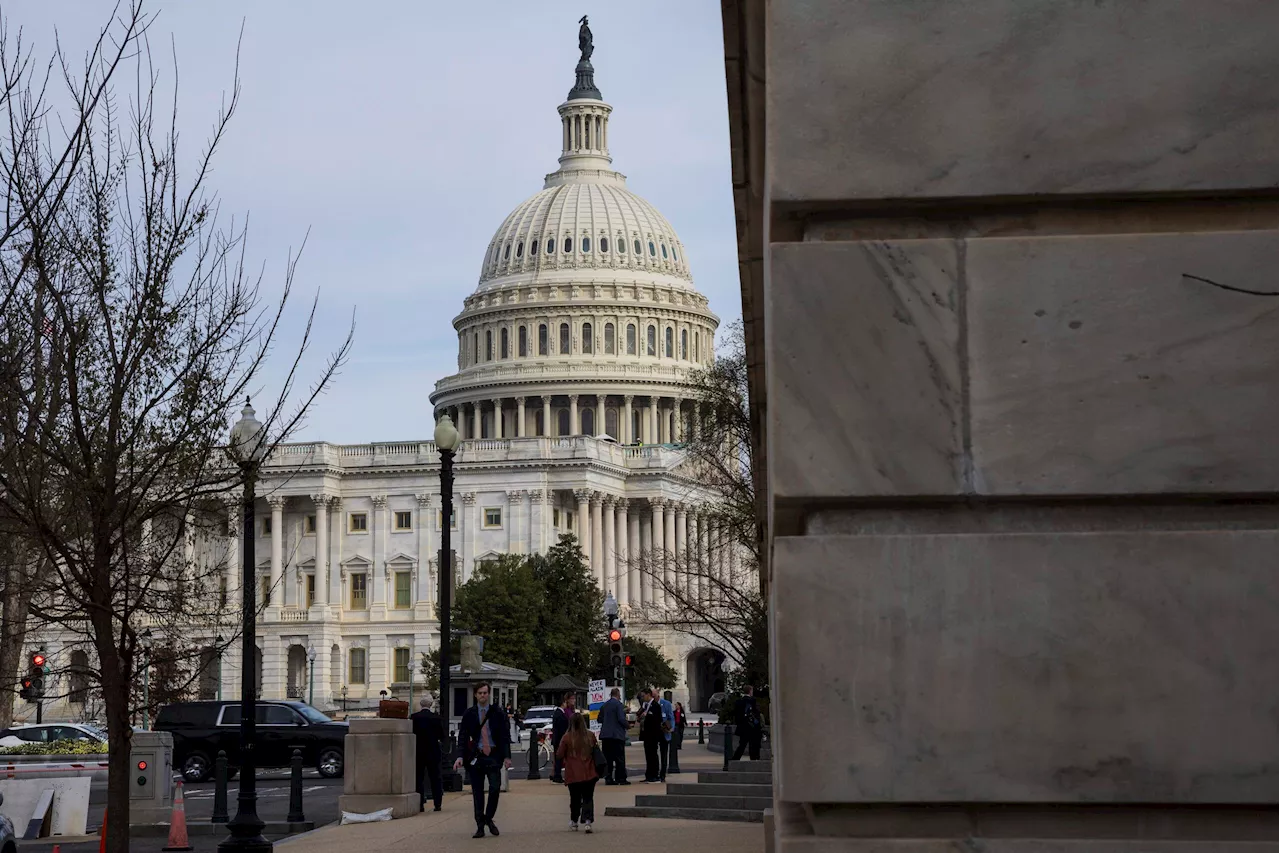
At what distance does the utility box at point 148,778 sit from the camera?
27.5 meters

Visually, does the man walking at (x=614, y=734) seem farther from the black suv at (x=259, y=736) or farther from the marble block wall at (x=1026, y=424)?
the marble block wall at (x=1026, y=424)

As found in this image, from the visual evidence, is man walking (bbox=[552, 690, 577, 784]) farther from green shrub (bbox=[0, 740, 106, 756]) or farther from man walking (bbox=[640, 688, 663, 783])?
green shrub (bbox=[0, 740, 106, 756])

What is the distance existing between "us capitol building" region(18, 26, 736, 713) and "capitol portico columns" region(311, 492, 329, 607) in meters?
0.13

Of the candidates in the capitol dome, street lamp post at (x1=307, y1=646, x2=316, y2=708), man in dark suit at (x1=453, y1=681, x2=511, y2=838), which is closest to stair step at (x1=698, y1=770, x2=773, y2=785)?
man in dark suit at (x1=453, y1=681, x2=511, y2=838)

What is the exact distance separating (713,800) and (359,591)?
106759 mm

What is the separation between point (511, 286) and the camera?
523 ft

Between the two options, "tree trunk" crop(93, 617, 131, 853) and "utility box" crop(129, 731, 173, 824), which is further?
"utility box" crop(129, 731, 173, 824)

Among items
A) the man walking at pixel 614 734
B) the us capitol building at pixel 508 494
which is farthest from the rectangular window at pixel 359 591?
the man walking at pixel 614 734

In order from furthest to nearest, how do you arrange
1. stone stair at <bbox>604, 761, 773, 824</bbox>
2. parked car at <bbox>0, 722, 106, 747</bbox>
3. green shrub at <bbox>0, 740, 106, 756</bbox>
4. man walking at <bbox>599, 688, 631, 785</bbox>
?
parked car at <bbox>0, 722, 106, 747</bbox> < green shrub at <bbox>0, 740, 106, 756</bbox> < man walking at <bbox>599, 688, 631, 785</bbox> < stone stair at <bbox>604, 761, 773, 824</bbox>

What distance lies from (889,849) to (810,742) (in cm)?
30

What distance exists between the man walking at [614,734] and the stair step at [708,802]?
301 inches

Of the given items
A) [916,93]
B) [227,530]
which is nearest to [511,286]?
[227,530]

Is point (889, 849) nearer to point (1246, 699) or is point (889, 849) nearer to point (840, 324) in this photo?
point (1246, 699)

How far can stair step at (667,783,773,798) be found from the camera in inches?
1003
